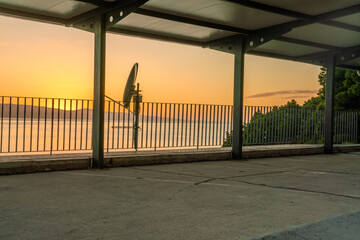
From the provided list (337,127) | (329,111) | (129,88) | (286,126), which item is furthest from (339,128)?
(129,88)

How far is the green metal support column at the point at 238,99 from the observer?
10508 mm

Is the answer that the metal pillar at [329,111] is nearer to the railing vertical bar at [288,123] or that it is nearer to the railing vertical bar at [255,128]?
the railing vertical bar at [288,123]

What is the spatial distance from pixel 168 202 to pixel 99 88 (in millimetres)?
3851

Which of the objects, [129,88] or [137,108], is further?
[137,108]

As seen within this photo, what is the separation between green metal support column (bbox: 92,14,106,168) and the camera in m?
8.00

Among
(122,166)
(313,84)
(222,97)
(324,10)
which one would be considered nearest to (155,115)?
(122,166)

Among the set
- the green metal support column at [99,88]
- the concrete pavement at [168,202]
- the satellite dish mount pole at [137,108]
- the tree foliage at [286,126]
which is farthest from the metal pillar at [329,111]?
the green metal support column at [99,88]

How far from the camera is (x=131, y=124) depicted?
411 inches

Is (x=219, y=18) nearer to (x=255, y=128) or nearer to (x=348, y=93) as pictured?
(x=255, y=128)

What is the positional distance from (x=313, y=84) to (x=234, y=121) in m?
23.2

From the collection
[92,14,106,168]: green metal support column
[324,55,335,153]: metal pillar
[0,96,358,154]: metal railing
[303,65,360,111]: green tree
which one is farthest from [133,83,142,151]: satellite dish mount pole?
[303,65,360,111]: green tree

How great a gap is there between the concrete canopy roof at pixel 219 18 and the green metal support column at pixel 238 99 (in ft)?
0.94

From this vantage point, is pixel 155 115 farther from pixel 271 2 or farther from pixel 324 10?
pixel 324 10

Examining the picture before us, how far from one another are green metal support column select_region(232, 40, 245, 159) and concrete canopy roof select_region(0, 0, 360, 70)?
288mm
